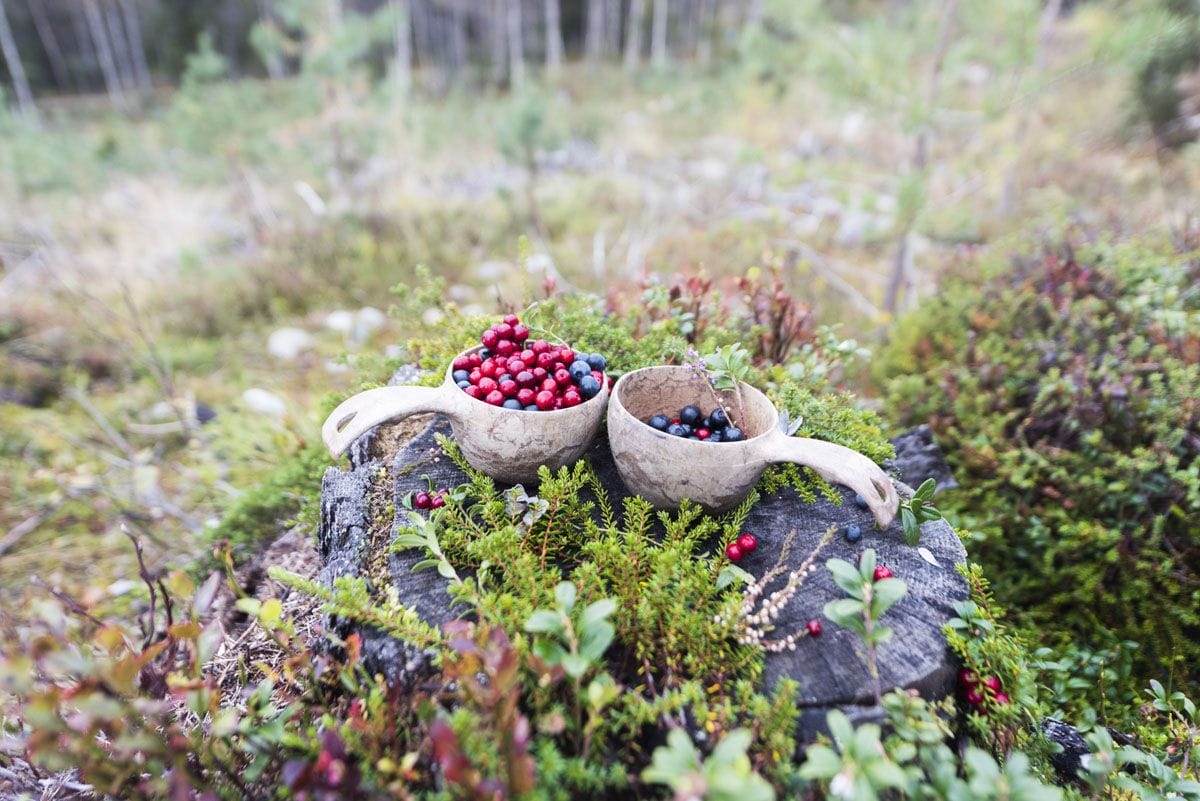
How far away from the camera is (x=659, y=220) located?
955cm

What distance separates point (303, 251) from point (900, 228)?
6.96 meters

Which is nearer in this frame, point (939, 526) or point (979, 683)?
point (979, 683)

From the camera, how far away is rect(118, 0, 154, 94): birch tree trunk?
22.3 m

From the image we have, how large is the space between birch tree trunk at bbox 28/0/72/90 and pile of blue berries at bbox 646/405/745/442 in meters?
33.6

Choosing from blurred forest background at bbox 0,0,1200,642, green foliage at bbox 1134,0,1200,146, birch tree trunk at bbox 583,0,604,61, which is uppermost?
birch tree trunk at bbox 583,0,604,61

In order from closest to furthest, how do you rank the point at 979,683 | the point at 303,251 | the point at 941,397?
the point at 979,683 → the point at 941,397 → the point at 303,251

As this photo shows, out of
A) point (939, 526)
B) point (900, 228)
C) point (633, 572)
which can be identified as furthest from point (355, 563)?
point (900, 228)

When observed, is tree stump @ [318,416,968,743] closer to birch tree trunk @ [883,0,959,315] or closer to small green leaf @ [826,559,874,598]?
small green leaf @ [826,559,874,598]

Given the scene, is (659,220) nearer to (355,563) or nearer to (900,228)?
(900,228)

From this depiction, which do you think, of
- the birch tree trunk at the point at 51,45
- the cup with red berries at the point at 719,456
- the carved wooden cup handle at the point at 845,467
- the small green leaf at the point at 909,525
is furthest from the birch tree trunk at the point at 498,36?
the small green leaf at the point at 909,525

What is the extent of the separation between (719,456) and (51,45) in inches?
1341

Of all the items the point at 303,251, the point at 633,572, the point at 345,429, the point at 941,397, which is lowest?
the point at 303,251

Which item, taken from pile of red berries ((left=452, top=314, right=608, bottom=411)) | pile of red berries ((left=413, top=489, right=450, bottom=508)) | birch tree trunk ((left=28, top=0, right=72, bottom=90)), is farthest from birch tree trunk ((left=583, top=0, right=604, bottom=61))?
pile of red berries ((left=413, top=489, right=450, bottom=508))

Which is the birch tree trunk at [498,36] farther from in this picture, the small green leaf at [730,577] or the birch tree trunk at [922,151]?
the small green leaf at [730,577]
